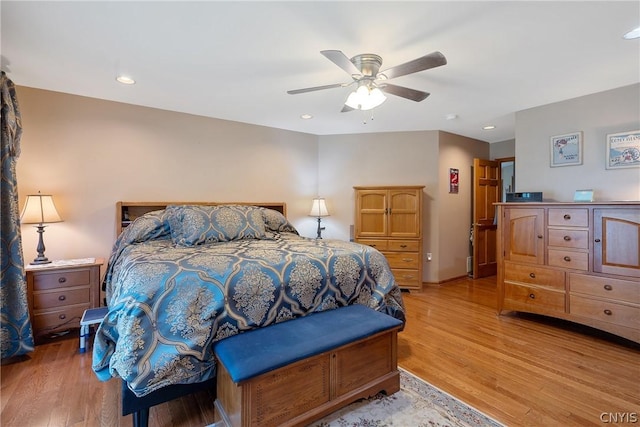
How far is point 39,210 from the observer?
8.48 ft

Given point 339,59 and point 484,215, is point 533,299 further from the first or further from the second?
point 339,59

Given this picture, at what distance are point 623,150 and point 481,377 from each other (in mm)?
2621

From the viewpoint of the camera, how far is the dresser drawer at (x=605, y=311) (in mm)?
2379

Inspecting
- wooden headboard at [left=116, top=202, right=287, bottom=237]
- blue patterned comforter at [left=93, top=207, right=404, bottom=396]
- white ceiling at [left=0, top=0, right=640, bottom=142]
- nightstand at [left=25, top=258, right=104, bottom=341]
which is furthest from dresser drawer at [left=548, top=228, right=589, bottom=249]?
nightstand at [left=25, top=258, right=104, bottom=341]

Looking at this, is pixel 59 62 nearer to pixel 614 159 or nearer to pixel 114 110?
pixel 114 110

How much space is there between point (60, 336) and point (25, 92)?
2.33 meters

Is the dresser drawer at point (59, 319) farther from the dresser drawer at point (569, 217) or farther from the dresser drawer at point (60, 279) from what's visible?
the dresser drawer at point (569, 217)

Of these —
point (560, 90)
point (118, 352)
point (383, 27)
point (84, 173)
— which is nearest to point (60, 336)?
point (84, 173)

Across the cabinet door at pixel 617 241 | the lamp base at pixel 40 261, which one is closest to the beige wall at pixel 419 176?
the cabinet door at pixel 617 241

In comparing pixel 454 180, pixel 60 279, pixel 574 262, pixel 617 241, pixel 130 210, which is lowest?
pixel 60 279

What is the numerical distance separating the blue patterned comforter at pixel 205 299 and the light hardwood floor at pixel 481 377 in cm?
45

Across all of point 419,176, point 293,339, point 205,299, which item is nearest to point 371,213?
point 419,176

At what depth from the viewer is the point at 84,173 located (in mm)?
3035

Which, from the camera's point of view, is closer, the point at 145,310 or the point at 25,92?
the point at 145,310
